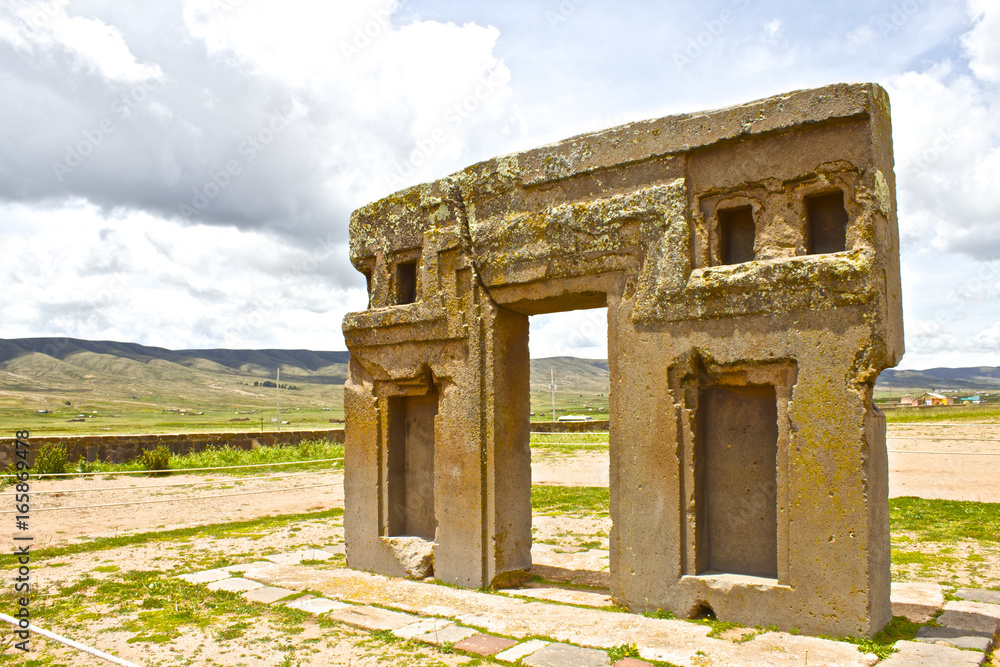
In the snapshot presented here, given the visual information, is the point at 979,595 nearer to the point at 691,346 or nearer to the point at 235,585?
the point at 691,346

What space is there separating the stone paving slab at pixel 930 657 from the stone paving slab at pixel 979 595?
166 cm

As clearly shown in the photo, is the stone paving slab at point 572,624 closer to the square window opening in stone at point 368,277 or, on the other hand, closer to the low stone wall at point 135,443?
the square window opening in stone at point 368,277

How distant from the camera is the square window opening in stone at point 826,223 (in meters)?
5.59

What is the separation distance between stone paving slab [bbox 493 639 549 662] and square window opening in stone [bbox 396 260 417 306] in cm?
415

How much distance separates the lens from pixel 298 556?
8.83 meters

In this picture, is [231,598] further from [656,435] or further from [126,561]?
[656,435]

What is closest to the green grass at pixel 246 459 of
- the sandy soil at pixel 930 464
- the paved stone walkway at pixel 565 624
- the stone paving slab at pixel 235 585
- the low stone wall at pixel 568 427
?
the sandy soil at pixel 930 464

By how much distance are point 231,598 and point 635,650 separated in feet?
12.9

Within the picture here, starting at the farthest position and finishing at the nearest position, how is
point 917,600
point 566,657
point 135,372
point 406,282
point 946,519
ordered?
point 135,372 < point 946,519 < point 406,282 < point 917,600 < point 566,657

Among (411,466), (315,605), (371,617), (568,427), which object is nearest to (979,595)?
(371,617)

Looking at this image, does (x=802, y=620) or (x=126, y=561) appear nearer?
(x=802, y=620)

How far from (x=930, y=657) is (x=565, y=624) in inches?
99.0

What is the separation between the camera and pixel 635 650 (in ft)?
16.3

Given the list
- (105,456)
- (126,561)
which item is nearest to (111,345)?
(105,456)
